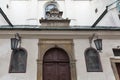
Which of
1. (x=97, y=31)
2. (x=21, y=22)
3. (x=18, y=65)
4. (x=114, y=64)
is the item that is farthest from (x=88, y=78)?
(x=21, y=22)

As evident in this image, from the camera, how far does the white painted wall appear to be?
1584 centimetres

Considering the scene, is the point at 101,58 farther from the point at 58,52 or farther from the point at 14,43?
the point at 14,43

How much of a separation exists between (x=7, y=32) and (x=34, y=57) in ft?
7.05

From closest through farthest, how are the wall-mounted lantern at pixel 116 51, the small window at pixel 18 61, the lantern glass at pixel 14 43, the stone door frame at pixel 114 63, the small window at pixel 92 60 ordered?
the lantern glass at pixel 14 43, the small window at pixel 18 61, the stone door frame at pixel 114 63, the small window at pixel 92 60, the wall-mounted lantern at pixel 116 51

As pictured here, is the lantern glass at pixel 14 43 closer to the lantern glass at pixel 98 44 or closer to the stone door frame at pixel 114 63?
the lantern glass at pixel 98 44

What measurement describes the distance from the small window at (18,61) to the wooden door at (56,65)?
1.15 meters

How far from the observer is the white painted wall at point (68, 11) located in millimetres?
15836

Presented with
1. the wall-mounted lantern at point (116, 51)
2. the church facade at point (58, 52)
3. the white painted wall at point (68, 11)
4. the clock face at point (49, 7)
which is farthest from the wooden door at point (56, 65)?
the clock face at point (49, 7)

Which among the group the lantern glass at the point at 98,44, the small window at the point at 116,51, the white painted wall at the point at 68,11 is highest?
the white painted wall at the point at 68,11

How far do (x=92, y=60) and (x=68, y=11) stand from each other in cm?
569

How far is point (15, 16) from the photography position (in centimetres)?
1614

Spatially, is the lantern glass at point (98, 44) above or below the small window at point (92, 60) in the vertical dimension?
above

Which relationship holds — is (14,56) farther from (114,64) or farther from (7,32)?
(114,64)

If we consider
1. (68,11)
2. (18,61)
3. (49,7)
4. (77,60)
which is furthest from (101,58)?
(49,7)
